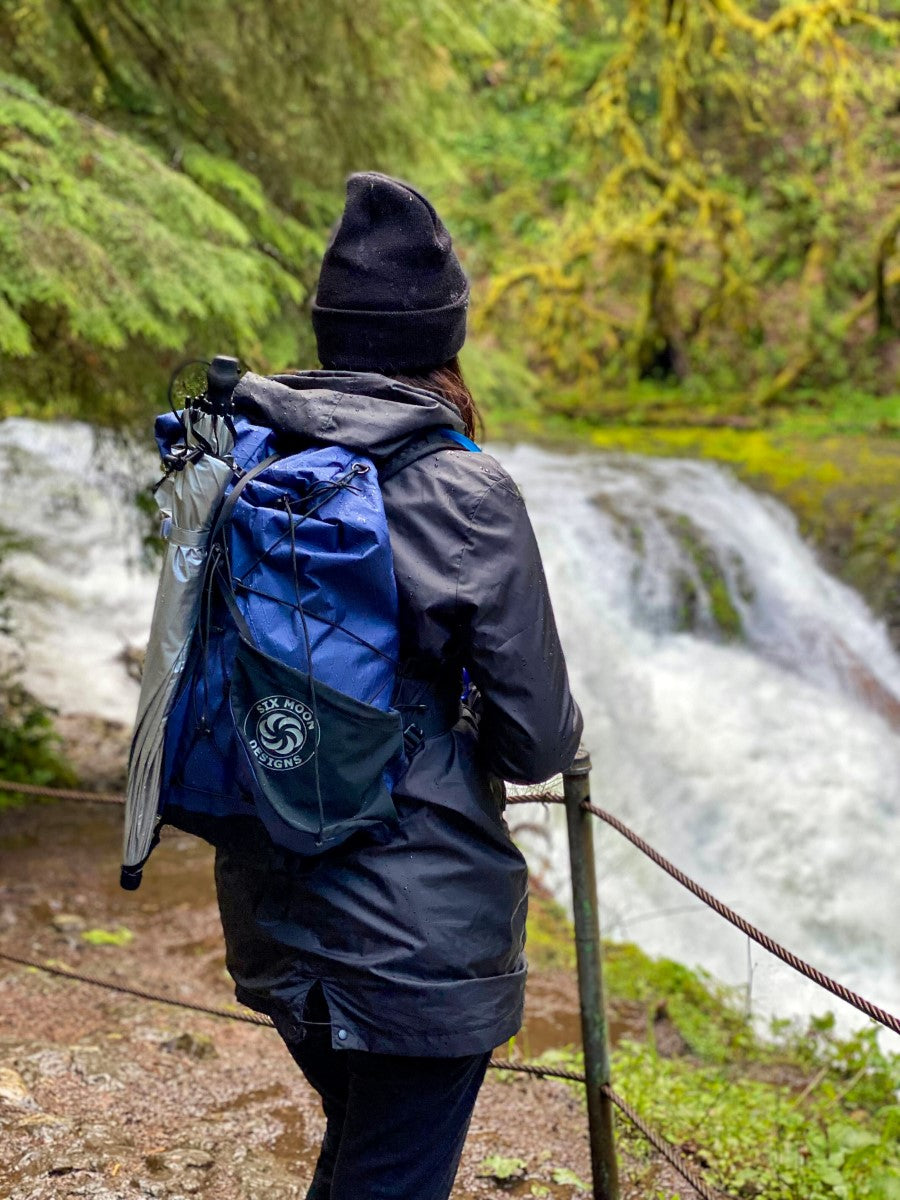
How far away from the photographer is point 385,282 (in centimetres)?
201

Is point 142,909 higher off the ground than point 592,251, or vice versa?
point 592,251

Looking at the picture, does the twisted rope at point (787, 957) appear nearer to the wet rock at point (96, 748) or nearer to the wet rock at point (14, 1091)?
the wet rock at point (14, 1091)

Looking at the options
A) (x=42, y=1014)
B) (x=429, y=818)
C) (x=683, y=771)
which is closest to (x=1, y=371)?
(x=42, y=1014)

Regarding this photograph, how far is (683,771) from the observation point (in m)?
8.18

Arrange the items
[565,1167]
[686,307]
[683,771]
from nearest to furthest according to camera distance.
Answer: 1. [565,1167]
2. [683,771]
3. [686,307]

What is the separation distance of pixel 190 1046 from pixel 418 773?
261 cm

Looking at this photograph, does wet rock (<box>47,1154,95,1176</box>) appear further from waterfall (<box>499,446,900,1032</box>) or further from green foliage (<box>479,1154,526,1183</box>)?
waterfall (<box>499,446,900,1032</box>)

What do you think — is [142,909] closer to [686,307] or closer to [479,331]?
[479,331]

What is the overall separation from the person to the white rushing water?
3.84 metres

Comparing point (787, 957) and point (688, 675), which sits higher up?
point (787, 957)

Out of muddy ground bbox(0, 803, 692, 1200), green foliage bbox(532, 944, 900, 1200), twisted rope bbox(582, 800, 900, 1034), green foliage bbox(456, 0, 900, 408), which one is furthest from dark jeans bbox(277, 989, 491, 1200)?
green foliage bbox(456, 0, 900, 408)

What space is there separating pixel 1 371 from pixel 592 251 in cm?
1101

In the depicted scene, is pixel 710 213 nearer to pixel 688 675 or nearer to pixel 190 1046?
pixel 688 675

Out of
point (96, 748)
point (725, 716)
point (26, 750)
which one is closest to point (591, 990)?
point (26, 750)
